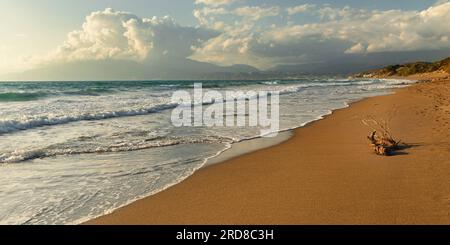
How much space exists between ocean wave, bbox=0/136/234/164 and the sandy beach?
2.17 m

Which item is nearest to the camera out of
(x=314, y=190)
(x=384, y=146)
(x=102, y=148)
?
(x=314, y=190)

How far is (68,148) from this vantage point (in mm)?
8312

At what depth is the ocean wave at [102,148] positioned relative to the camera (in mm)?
7517

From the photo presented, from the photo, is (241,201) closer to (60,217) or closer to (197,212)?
(197,212)

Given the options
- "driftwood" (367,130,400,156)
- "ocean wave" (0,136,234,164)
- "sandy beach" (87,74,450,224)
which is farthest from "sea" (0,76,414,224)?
"driftwood" (367,130,400,156)

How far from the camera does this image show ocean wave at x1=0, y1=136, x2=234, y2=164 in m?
7.52

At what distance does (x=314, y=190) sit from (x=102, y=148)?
17.2 ft

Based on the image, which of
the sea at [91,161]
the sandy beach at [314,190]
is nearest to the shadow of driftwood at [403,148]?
the sandy beach at [314,190]

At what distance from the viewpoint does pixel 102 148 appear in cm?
829

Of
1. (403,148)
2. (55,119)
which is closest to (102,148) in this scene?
(55,119)

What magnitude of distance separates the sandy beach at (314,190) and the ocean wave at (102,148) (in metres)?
2.17

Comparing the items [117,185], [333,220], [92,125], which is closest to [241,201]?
[333,220]

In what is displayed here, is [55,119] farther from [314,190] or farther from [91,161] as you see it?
[314,190]

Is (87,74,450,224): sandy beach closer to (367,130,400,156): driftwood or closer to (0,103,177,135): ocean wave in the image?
(367,130,400,156): driftwood
